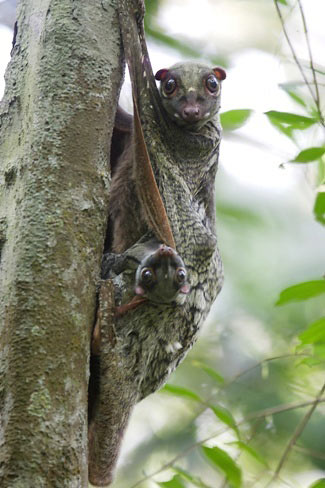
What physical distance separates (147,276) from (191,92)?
5.36 ft

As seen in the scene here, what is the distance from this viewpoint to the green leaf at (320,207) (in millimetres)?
3232

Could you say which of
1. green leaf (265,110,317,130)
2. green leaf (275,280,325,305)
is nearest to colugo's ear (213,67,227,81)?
green leaf (265,110,317,130)

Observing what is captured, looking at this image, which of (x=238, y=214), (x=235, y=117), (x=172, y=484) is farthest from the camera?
(x=238, y=214)

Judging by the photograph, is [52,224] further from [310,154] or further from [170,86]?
[170,86]

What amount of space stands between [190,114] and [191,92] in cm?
30

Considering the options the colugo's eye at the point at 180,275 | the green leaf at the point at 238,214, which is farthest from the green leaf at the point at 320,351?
the green leaf at the point at 238,214

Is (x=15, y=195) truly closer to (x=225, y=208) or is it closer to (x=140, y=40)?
(x=140, y=40)

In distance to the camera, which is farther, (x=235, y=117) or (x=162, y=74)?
(x=162, y=74)

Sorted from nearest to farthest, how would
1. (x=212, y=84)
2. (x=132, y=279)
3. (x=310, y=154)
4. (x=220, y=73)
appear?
(x=132, y=279) → (x=310, y=154) → (x=212, y=84) → (x=220, y=73)

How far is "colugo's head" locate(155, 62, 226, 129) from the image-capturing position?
13.1 feet

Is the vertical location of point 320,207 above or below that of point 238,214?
above

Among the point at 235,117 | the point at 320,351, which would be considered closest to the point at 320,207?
the point at 320,351

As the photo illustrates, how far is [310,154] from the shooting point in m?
3.39

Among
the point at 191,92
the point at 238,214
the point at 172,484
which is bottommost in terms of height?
the point at 172,484
